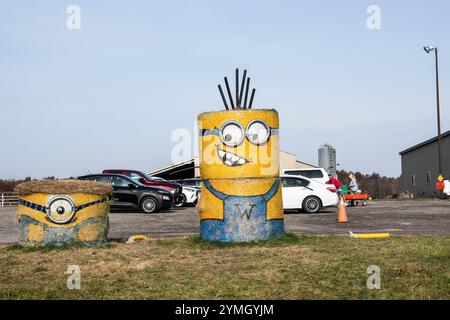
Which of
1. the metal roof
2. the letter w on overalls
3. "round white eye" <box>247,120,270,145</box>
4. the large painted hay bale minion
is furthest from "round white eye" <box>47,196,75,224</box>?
the metal roof

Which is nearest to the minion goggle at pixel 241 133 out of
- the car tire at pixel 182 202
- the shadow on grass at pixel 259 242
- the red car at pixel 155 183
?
the shadow on grass at pixel 259 242

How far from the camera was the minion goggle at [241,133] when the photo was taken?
31.3 feet

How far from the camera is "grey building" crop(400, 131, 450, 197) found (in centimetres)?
4040

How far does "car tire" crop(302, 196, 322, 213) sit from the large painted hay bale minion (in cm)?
1155

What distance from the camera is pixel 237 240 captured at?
9500 millimetres

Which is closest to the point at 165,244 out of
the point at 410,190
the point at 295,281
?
the point at 295,281

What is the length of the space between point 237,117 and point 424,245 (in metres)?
3.73

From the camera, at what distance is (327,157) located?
1623 inches

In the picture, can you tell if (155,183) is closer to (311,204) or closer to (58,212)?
(311,204)

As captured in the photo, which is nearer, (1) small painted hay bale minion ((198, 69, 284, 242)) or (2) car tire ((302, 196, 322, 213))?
(1) small painted hay bale minion ((198, 69, 284, 242))

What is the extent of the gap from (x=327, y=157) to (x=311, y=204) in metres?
21.9

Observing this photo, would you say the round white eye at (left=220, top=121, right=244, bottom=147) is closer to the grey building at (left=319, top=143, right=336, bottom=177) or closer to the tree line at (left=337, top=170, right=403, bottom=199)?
the grey building at (left=319, top=143, right=336, bottom=177)

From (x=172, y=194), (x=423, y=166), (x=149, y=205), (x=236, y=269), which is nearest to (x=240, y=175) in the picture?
(x=236, y=269)

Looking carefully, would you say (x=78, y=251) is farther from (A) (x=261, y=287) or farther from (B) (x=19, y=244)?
(A) (x=261, y=287)
